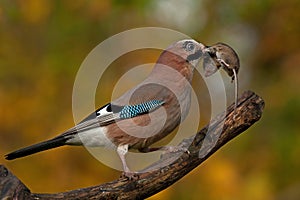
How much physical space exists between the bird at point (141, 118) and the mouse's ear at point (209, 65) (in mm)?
108

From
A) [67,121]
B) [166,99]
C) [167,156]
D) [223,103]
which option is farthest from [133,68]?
[167,156]

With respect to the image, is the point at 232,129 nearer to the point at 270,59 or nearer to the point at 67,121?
the point at 67,121

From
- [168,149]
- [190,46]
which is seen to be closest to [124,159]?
[168,149]

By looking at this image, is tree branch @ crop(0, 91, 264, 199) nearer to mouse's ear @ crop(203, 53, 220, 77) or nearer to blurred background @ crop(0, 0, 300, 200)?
mouse's ear @ crop(203, 53, 220, 77)

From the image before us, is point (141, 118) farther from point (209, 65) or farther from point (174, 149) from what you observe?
point (209, 65)

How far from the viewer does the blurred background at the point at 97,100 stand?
9148mm

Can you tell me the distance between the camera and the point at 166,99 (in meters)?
7.15

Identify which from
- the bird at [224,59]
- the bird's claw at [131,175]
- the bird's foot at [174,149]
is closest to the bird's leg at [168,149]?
the bird's foot at [174,149]

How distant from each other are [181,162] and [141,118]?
0.92 metres

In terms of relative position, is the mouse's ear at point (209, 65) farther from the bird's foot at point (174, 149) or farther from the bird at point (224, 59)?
the bird's foot at point (174, 149)

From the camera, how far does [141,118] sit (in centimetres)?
703

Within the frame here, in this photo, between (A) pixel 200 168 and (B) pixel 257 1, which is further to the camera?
(B) pixel 257 1

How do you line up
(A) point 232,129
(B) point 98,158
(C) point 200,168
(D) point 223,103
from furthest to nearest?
1. (C) point 200,168
2. (B) point 98,158
3. (D) point 223,103
4. (A) point 232,129

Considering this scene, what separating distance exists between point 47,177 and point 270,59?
132 inches
